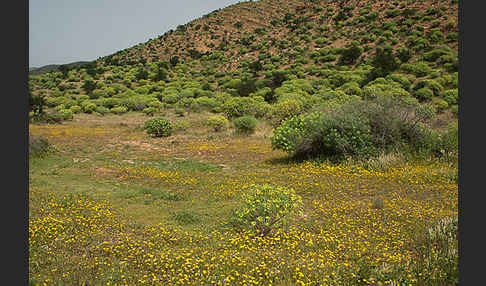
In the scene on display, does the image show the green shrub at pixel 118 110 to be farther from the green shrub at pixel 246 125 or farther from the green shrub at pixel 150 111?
the green shrub at pixel 246 125

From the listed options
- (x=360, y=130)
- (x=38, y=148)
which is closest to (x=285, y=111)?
(x=360, y=130)

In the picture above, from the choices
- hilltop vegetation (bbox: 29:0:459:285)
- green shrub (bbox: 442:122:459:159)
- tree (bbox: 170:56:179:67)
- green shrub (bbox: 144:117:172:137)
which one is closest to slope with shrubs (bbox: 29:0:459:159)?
tree (bbox: 170:56:179:67)

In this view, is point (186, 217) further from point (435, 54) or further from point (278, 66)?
point (278, 66)

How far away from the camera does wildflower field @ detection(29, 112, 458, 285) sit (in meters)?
3.83

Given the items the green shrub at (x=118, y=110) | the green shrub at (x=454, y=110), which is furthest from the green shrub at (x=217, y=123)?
the green shrub at (x=454, y=110)

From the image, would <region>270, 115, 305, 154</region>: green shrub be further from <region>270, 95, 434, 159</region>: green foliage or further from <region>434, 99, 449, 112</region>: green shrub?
<region>434, 99, 449, 112</region>: green shrub

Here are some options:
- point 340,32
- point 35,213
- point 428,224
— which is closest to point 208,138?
Answer: point 35,213

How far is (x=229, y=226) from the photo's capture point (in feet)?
18.4

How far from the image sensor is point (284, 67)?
42312 mm

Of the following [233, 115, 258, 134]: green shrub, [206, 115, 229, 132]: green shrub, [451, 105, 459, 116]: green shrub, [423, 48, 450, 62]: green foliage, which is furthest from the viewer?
[423, 48, 450, 62]: green foliage

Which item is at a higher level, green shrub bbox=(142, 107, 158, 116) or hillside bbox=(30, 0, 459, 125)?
hillside bbox=(30, 0, 459, 125)

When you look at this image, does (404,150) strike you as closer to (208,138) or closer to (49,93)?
(208,138)

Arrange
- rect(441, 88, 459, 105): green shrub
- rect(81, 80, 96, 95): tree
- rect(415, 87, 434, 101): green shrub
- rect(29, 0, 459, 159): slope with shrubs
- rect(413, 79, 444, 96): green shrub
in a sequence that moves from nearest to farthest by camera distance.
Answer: rect(441, 88, 459, 105): green shrub < rect(415, 87, 434, 101): green shrub < rect(413, 79, 444, 96): green shrub < rect(29, 0, 459, 159): slope with shrubs < rect(81, 80, 96, 95): tree

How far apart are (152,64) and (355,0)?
35.9 m
